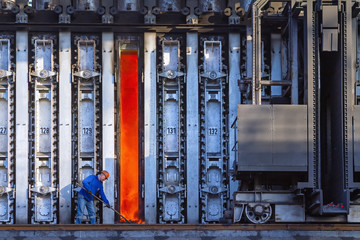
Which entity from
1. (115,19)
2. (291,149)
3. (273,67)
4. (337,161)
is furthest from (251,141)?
(115,19)

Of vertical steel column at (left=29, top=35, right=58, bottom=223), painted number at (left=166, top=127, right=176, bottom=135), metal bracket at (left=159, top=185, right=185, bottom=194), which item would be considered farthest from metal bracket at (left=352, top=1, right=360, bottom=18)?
vertical steel column at (left=29, top=35, right=58, bottom=223)

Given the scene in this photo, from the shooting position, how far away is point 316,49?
62.2 feet

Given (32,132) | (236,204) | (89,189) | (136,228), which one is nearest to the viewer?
(136,228)

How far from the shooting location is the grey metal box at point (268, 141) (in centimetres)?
1830

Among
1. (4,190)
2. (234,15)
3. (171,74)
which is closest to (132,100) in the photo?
(171,74)

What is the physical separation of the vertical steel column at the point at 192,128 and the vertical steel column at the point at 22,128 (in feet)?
14.4

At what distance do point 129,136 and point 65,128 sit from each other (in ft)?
6.02

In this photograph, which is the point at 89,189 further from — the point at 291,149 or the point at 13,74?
the point at 291,149

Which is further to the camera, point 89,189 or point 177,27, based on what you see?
point 177,27

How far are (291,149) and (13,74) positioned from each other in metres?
8.02

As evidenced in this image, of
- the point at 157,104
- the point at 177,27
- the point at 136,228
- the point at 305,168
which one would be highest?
the point at 177,27

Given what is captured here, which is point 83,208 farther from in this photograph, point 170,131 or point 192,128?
point 192,128

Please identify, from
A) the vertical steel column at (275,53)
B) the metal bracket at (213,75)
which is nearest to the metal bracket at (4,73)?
the metal bracket at (213,75)

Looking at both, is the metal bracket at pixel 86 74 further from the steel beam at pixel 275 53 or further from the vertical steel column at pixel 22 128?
the steel beam at pixel 275 53
